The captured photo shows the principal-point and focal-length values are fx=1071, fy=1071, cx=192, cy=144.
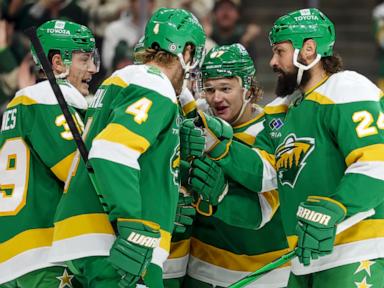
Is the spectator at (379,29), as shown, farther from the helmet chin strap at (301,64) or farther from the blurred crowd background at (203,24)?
the helmet chin strap at (301,64)

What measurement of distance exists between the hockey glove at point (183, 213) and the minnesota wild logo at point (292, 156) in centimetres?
43

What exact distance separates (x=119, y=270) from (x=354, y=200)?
3.18ft

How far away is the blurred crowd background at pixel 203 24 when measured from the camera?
8328 millimetres

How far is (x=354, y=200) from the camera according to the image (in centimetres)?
416

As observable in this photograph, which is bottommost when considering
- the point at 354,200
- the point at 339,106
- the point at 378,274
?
the point at 378,274

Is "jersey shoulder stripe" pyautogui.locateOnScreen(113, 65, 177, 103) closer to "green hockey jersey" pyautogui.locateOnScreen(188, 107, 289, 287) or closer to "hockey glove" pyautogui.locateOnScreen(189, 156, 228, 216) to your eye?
"hockey glove" pyautogui.locateOnScreen(189, 156, 228, 216)

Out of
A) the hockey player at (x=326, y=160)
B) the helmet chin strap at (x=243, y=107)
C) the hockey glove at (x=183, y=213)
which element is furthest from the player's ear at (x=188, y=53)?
the helmet chin strap at (x=243, y=107)

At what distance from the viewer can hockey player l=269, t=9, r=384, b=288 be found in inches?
164

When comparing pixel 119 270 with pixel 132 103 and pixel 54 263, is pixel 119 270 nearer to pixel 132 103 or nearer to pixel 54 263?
pixel 54 263

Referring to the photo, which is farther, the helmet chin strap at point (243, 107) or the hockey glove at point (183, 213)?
the helmet chin strap at point (243, 107)

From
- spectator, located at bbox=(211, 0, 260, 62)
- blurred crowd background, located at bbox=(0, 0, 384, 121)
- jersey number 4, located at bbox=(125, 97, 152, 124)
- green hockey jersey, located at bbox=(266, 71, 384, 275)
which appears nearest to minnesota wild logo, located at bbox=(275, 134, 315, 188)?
green hockey jersey, located at bbox=(266, 71, 384, 275)

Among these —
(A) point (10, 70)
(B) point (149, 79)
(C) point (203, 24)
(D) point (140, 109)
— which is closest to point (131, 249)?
(D) point (140, 109)

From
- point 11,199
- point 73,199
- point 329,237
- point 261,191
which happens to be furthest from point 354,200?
point 11,199

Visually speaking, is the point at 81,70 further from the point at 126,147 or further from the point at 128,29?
the point at 128,29
